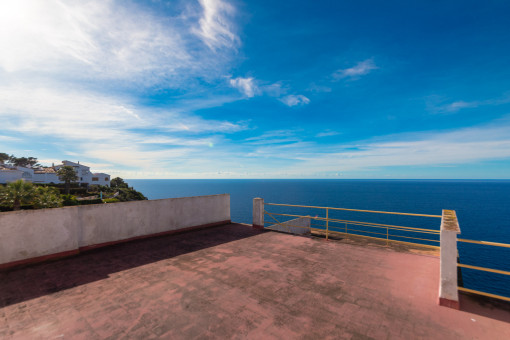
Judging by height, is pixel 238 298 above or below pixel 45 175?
below

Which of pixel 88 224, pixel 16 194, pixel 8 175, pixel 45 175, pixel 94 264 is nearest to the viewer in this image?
pixel 94 264

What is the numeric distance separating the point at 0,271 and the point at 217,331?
6.95 meters

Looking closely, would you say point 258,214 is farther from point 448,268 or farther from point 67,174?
point 67,174

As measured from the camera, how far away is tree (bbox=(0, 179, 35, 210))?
20000 millimetres

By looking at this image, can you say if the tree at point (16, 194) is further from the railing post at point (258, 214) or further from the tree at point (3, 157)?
the tree at point (3, 157)

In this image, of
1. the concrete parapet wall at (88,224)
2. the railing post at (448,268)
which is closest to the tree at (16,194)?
the concrete parapet wall at (88,224)

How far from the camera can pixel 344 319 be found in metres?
→ 4.20

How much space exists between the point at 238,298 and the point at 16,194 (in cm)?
2648

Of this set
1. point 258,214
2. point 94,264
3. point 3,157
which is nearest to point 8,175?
point 3,157

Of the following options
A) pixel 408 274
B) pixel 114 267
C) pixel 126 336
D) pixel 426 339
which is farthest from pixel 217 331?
pixel 408 274

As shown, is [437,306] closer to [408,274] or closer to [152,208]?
[408,274]

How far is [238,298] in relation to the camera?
16.1 ft

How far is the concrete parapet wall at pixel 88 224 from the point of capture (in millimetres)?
6586

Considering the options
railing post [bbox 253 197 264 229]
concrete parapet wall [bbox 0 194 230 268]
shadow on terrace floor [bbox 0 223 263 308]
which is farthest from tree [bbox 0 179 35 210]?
railing post [bbox 253 197 264 229]
